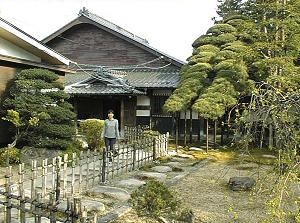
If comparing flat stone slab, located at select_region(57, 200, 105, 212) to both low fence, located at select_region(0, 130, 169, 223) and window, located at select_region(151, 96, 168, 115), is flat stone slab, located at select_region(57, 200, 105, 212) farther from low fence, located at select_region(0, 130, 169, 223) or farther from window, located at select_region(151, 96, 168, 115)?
window, located at select_region(151, 96, 168, 115)

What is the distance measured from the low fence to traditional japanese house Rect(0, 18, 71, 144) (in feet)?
11.5

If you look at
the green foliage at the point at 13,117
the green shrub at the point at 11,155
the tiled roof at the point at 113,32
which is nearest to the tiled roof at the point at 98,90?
the tiled roof at the point at 113,32

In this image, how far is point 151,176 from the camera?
34.5 feet

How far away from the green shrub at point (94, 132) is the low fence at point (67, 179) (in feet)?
8.49

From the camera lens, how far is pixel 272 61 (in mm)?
14711

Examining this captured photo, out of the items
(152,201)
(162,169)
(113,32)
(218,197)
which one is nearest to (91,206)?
(152,201)

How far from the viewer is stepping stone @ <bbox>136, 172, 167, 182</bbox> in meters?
10.3

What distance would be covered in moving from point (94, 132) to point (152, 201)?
9225 mm

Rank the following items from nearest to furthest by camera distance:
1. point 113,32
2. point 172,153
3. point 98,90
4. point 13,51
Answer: point 13,51 < point 172,153 < point 98,90 < point 113,32

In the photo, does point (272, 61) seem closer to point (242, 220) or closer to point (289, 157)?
point (242, 220)

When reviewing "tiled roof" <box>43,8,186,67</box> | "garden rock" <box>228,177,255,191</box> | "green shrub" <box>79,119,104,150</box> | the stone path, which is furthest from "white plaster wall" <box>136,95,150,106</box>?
"garden rock" <box>228,177,255,191</box>

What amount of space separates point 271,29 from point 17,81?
10.9m

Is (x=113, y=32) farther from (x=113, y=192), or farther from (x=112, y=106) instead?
(x=113, y=192)

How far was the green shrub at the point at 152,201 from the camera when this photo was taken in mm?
6172
